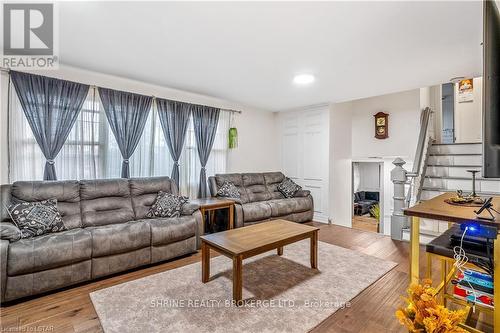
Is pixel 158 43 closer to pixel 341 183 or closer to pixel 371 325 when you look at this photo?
pixel 371 325

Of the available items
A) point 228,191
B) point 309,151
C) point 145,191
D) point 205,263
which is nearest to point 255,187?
point 228,191

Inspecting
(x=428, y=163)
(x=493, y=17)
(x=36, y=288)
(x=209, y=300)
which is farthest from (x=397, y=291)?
(x=36, y=288)

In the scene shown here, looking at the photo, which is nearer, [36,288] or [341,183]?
[36,288]

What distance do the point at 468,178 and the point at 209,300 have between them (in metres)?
4.17

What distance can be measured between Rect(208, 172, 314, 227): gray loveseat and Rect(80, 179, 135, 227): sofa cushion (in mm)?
1565

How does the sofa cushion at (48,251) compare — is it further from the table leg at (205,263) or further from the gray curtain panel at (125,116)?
the gray curtain panel at (125,116)

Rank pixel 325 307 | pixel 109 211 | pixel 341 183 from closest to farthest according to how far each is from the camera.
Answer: pixel 325 307, pixel 109 211, pixel 341 183

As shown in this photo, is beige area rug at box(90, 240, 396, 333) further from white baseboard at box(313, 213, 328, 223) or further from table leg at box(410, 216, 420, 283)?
white baseboard at box(313, 213, 328, 223)

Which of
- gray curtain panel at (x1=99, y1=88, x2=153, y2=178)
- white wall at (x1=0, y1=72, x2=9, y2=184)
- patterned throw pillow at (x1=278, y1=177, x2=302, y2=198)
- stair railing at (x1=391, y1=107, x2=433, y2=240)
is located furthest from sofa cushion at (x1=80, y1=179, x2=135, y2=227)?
stair railing at (x1=391, y1=107, x2=433, y2=240)

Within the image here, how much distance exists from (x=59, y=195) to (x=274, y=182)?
12.3 feet

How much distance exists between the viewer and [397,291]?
2.38 m

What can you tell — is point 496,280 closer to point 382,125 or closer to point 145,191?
point 145,191

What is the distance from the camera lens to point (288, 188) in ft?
17.1

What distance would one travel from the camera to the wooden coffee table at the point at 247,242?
2154mm
